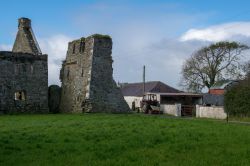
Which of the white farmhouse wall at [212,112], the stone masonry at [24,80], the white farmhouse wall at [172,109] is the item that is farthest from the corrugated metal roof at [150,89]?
the stone masonry at [24,80]

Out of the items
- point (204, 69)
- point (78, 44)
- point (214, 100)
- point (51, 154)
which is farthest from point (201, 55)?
point (51, 154)

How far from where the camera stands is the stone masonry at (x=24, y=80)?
3397cm

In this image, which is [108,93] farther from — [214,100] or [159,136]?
[159,136]

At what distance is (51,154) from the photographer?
1088 cm

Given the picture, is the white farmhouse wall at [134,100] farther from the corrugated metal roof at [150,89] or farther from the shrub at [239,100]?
the shrub at [239,100]

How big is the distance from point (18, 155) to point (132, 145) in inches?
135

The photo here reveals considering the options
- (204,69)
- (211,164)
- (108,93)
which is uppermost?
(204,69)

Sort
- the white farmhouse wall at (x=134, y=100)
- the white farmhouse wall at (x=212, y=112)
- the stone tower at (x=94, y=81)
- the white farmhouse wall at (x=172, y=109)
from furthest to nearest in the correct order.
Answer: the white farmhouse wall at (x=134, y=100) < the white farmhouse wall at (x=172, y=109) < the stone tower at (x=94, y=81) < the white farmhouse wall at (x=212, y=112)

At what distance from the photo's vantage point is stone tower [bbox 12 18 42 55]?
1481 inches

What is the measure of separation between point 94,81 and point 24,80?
621 cm

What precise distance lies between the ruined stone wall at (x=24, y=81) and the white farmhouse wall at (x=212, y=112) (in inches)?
522

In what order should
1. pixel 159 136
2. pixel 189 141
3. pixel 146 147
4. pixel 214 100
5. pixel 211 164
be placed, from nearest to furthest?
pixel 211 164, pixel 146 147, pixel 189 141, pixel 159 136, pixel 214 100

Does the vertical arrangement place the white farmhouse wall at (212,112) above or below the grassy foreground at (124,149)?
above

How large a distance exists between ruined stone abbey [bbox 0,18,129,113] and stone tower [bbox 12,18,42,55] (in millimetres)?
251
